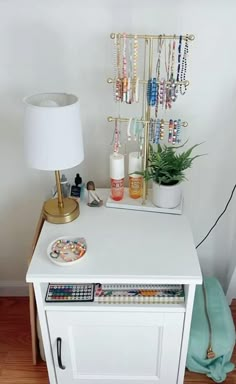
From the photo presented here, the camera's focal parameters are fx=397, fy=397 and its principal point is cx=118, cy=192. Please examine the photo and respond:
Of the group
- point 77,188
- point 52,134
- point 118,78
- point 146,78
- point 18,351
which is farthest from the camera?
point 18,351

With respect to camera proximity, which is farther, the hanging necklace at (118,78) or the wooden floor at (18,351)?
the wooden floor at (18,351)

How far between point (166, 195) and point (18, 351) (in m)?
0.89

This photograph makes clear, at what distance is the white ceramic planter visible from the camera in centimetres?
128

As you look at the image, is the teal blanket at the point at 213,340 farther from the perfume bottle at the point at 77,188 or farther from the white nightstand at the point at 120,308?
the perfume bottle at the point at 77,188

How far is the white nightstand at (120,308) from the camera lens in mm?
1117

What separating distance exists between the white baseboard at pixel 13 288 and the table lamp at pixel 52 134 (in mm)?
845

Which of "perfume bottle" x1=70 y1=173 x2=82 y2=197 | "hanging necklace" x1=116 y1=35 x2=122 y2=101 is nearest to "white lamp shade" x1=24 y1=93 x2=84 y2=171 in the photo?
"hanging necklace" x1=116 y1=35 x2=122 y2=101

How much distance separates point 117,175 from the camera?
52.3 inches

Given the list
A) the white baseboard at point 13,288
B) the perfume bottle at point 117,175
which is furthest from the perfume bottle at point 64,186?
the white baseboard at point 13,288

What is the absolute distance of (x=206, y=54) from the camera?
127 cm

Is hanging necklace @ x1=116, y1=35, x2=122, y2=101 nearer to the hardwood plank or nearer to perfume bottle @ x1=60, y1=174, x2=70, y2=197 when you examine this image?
perfume bottle @ x1=60, y1=174, x2=70, y2=197

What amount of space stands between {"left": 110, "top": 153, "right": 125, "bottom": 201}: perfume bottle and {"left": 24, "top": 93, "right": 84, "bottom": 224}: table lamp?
0.53 feet

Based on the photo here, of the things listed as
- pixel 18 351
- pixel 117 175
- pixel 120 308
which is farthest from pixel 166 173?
pixel 18 351

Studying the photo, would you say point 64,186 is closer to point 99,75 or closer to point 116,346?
point 99,75
